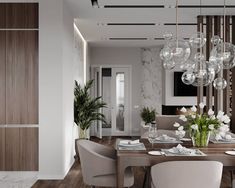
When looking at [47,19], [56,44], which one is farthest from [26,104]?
[47,19]

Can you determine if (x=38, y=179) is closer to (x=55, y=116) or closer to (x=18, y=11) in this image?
(x=55, y=116)

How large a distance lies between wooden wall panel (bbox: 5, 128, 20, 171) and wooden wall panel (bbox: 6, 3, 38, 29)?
1.67m

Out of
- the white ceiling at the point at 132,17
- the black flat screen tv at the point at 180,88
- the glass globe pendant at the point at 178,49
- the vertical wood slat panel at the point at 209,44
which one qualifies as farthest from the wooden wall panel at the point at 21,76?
the black flat screen tv at the point at 180,88

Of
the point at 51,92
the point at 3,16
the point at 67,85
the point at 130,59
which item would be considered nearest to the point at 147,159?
the point at 51,92

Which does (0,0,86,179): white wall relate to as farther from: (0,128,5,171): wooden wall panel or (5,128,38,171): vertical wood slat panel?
(0,128,5,171): wooden wall panel

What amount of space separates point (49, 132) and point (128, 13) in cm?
262

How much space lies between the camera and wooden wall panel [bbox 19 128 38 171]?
497 centimetres

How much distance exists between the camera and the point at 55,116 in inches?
191

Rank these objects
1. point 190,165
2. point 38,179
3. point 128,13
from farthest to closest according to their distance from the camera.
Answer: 1. point 128,13
2. point 38,179
3. point 190,165

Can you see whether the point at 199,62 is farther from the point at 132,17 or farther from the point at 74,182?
the point at 74,182

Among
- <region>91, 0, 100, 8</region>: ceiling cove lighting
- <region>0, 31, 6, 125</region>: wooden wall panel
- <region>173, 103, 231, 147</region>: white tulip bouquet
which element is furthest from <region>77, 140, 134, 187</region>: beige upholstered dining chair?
<region>91, 0, 100, 8</region>: ceiling cove lighting

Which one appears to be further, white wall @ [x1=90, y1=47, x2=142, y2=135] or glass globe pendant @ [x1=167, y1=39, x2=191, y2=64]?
white wall @ [x1=90, y1=47, x2=142, y2=135]

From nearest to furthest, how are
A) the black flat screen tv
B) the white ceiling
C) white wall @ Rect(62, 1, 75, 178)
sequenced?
white wall @ Rect(62, 1, 75, 178)
the white ceiling
the black flat screen tv

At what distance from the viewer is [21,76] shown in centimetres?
503
